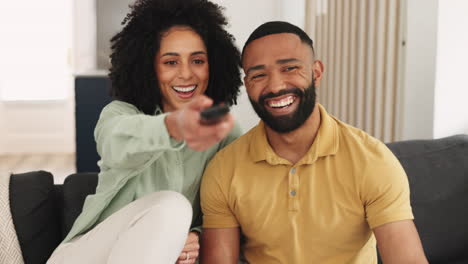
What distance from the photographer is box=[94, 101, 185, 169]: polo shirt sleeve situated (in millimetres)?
1062

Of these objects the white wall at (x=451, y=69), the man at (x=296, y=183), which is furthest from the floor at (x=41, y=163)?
the man at (x=296, y=183)

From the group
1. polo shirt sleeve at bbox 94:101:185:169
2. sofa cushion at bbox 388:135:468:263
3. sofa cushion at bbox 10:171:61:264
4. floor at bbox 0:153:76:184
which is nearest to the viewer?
polo shirt sleeve at bbox 94:101:185:169

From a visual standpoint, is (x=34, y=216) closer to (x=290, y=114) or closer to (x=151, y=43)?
(x=151, y=43)

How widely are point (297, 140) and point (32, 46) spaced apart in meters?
5.17

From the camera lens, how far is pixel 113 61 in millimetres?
1676

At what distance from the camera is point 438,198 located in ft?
6.24

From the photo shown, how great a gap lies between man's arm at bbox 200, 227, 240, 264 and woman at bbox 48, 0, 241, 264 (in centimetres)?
4

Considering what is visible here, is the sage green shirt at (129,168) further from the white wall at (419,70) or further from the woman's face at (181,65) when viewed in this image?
the white wall at (419,70)

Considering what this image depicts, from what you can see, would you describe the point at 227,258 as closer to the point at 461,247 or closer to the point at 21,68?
the point at 461,247

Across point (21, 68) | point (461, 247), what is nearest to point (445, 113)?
point (461, 247)

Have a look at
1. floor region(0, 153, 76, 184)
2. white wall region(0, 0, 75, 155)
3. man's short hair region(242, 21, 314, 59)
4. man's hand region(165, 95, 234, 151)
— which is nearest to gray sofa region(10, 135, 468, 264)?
man's short hair region(242, 21, 314, 59)

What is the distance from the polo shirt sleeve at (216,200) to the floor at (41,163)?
375 centimetres

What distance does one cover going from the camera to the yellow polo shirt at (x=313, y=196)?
1380mm

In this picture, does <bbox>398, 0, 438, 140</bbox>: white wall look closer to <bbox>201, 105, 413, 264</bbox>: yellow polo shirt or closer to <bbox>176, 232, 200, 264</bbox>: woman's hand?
<bbox>201, 105, 413, 264</bbox>: yellow polo shirt
